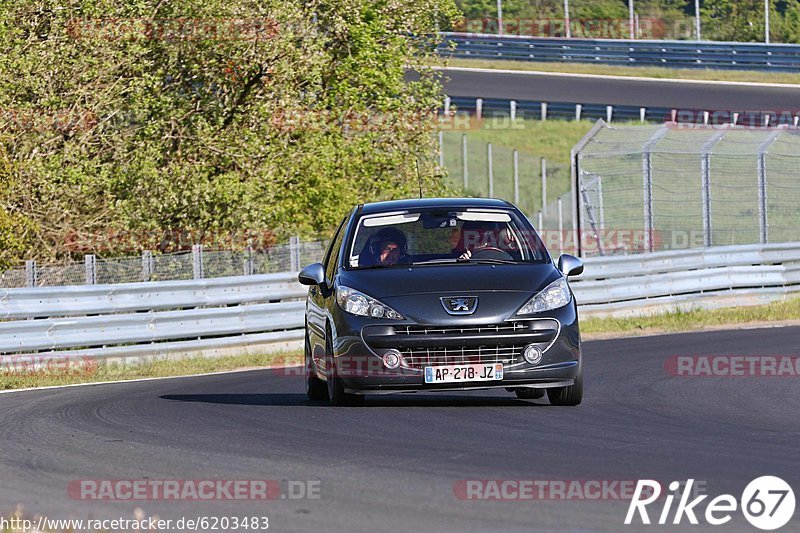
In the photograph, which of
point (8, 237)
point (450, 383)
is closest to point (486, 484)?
point (450, 383)

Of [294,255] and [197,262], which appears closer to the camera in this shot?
[197,262]

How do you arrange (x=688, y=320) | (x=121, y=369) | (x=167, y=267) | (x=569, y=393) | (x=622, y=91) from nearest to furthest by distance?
(x=569, y=393) < (x=121, y=369) < (x=167, y=267) < (x=688, y=320) < (x=622, y=91)

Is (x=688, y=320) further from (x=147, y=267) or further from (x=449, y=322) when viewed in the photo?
(x=449, y=322)

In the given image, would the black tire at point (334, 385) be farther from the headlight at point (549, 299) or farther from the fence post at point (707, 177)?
the fence post at point (707, 177)

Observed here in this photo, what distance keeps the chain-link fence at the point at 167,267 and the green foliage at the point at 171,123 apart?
190 centimetres

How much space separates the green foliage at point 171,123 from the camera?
73.6ft

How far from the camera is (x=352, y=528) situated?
6219 mm

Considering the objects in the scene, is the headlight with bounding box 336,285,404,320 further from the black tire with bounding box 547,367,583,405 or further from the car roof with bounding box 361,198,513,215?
the black tire with bounding box 547,367,583,405

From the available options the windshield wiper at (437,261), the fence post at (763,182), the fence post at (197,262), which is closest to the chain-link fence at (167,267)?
the fence post at (197,262)

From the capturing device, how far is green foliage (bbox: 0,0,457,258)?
22.4 m

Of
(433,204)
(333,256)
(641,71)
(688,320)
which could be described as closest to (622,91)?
(641,71)

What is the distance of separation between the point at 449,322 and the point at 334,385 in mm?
1202

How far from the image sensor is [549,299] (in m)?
10.9

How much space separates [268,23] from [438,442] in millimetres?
16251
